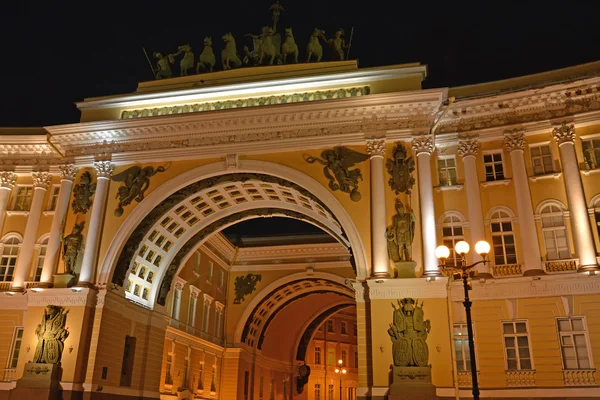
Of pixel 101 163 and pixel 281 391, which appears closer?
pixel 101 163

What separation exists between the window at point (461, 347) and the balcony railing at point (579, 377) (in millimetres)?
3466

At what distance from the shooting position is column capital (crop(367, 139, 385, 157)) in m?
24.5

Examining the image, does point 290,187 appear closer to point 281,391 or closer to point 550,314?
point 550,314

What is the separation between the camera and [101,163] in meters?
27.6

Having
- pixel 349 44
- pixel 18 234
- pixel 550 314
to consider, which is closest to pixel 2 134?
pixel 18 234

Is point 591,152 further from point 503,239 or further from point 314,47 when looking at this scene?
point 314,47

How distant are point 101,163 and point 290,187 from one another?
9.64m

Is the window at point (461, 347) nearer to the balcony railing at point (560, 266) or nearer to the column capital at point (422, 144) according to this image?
the balcony railing at point (560, 266)

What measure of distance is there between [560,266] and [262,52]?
17.3 m

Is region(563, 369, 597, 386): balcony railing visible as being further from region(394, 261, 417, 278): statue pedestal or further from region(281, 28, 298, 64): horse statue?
region(281, 28, 298, 64): horse statue

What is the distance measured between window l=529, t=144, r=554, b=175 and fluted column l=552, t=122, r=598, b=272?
0.67m

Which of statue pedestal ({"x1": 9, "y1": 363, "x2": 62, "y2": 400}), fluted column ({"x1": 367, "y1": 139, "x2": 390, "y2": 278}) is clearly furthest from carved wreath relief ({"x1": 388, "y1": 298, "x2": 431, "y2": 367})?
statue pedestal ({"x1": 9, "y1": 363, "x2": 62, "y2": 400})

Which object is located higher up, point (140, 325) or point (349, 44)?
point (349, 44)

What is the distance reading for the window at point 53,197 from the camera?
28.8m
